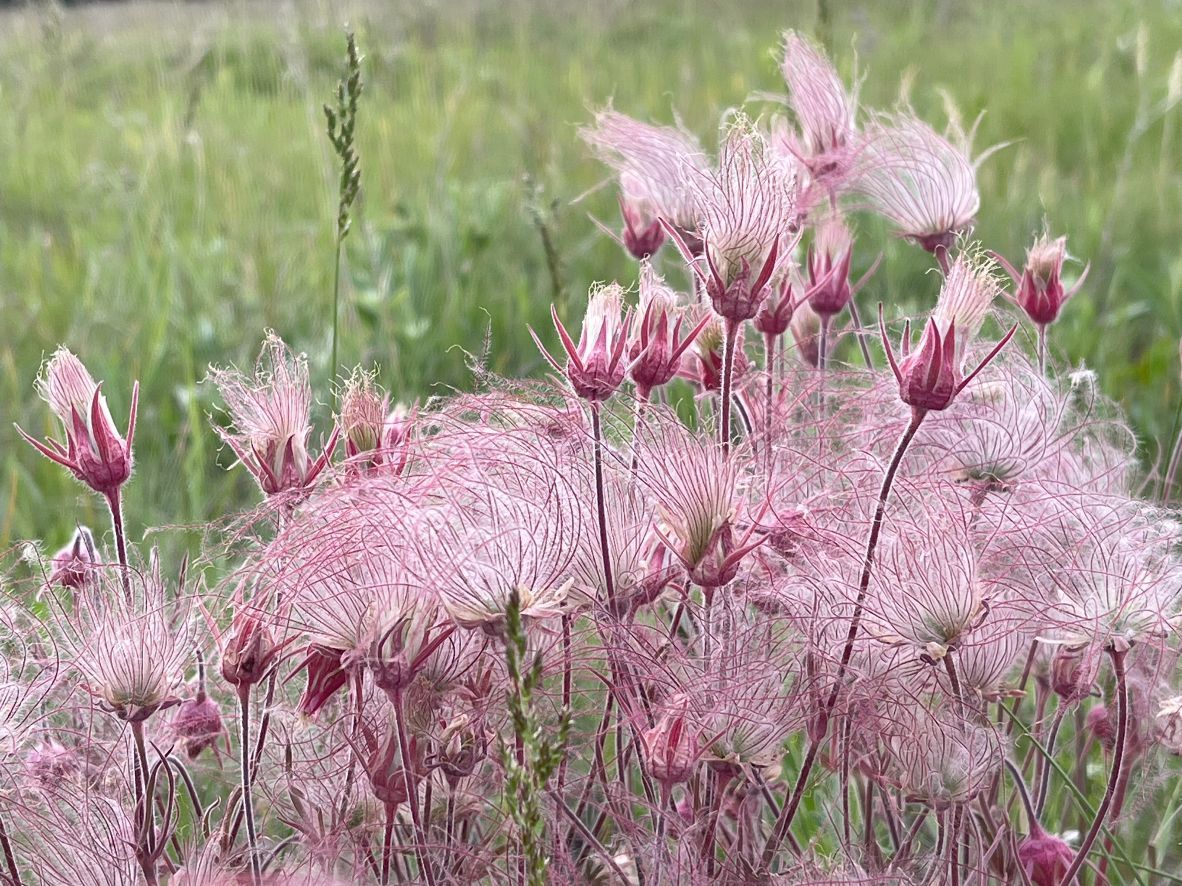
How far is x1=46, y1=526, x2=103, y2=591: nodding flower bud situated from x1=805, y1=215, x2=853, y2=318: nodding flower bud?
0.87m

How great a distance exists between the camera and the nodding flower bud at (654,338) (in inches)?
45.3

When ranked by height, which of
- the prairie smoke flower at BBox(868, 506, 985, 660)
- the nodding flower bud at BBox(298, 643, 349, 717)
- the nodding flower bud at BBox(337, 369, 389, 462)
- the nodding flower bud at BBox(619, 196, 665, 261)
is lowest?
the nodding flower bud at BBox(298, 643, 349, 717)

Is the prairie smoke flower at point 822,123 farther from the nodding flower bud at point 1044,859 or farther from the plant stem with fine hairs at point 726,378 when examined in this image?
the nodding flower bud at point 1044,859

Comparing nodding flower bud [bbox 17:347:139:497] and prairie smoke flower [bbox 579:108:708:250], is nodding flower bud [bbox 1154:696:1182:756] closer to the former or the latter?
prairie smoke flower [bbox 579:108:708:250]

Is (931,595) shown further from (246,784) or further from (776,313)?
(246,784)

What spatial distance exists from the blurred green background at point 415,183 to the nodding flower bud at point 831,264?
7.7 inches

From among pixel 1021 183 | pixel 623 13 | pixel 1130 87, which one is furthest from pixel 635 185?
pixel 623 13

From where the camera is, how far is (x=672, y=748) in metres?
0.98

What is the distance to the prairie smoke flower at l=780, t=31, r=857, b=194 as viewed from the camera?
60.6 inches

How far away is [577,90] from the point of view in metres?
6.32

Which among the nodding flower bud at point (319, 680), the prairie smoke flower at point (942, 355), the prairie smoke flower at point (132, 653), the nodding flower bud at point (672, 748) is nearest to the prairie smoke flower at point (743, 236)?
the prairie smoke flower at point (942, 355)

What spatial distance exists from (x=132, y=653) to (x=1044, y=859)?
875 mm

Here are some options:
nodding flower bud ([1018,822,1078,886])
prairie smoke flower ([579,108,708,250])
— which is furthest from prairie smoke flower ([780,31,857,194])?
nodding flower bud ([1018,822,1078,886])

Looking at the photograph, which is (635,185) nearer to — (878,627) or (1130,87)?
(878,627)
